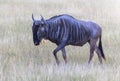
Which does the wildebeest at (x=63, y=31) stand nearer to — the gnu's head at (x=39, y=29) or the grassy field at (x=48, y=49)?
the gnu's head at (x=39, y=29)

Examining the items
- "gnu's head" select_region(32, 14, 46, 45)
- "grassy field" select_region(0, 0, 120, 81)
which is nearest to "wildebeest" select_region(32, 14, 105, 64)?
"gnu's head" select_region(32, 14, 46, 45)

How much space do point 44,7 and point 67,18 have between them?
820cm

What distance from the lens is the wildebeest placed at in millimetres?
7227

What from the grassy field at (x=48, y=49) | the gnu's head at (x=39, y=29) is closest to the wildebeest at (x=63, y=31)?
the gnu's head at (x=39, y=29)

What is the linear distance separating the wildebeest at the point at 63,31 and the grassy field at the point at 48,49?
356mm

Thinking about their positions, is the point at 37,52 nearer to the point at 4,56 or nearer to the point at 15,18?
the point at 4,56

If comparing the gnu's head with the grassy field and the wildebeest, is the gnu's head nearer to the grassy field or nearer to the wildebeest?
the wildebeest

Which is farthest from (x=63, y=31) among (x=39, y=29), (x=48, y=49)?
(x=48, y=49)

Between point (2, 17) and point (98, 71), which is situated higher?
point (98, 71)

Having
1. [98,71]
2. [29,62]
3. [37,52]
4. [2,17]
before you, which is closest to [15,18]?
[2,17]

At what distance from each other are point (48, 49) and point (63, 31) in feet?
4.95

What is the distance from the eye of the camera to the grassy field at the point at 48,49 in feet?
20.5

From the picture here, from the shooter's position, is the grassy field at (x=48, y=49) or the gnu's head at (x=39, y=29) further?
the gnu's head at (x=39, y=29)

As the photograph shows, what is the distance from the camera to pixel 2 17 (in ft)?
Answer: 42.2
